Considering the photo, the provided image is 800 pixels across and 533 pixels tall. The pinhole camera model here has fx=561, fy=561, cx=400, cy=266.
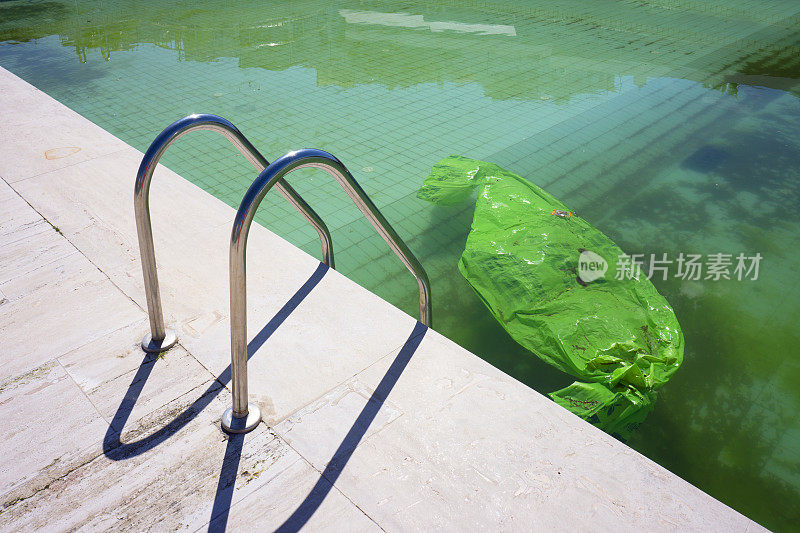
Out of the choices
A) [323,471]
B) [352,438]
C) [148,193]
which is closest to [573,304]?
[352,438]

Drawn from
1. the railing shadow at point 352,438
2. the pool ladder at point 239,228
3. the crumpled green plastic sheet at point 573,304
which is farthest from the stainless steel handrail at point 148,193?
the crumpled green plastic sheet at point 573,304

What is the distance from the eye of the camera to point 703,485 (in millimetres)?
2426

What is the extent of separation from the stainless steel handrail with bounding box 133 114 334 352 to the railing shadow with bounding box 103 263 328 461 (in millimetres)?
95

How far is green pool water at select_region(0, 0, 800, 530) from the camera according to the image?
115 inches

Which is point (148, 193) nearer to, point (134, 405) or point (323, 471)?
point (134, 405)

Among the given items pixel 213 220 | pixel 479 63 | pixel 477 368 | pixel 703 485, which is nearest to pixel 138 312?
pixel 213 220

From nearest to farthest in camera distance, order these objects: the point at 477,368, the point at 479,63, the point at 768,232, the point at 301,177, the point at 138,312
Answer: the point at 477,368 → the point at 138,312 → the point at 768,232 → the point at 301,177 → the point at 479,63

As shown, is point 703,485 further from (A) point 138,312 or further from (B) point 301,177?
(B) point 301,177

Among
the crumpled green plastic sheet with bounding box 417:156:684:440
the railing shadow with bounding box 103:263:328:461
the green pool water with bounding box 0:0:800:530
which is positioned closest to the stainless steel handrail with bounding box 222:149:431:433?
the railing shadow with bounding box 103:263:328:461

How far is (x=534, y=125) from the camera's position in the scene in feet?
18.2

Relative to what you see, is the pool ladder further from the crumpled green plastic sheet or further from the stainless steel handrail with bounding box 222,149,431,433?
the crumpled green plastic sheet

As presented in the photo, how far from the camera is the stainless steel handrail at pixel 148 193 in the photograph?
1835 millimetres

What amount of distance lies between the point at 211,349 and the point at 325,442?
0.66 m

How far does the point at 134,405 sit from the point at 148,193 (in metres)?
0.78
